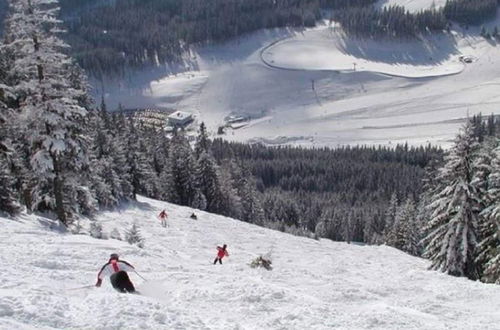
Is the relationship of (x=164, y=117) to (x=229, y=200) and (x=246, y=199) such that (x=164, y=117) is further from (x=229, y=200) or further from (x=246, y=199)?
(x=229, y=200)

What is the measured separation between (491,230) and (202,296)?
757 inches

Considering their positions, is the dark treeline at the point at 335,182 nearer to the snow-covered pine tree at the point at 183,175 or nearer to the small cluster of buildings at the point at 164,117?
the snow-covered pine tree at the point at 183,175

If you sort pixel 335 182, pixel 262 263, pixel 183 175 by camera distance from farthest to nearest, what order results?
pixel 335 182
pixel 183 175
pixel 262 263

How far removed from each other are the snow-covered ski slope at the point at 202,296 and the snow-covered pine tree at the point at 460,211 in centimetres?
704

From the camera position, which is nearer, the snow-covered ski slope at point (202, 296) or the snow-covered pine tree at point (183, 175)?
the snow-covered ski slope at point (202, 296)

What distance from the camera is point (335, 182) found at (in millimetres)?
128250

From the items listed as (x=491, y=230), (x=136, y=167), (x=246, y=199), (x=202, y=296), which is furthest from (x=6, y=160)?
(x=246, y=199)

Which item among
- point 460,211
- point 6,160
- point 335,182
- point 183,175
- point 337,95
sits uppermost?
point 6,160

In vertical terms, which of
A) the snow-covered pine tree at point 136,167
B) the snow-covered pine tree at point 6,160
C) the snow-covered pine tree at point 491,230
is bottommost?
the snow-covered pine tree at point 136,167

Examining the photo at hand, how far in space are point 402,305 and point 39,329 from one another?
11164mm

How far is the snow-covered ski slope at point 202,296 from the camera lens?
41.3ft

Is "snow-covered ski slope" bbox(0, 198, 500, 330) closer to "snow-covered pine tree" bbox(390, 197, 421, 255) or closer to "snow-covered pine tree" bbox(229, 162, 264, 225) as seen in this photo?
"snow-covered pine tree" bbox(390, 197, 421, 255)

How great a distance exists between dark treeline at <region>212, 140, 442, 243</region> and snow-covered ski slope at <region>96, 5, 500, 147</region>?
16.8 metres

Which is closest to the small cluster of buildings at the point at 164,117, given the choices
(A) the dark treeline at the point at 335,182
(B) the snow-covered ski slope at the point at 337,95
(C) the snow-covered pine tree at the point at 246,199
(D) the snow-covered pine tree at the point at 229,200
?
(B) the snow-covered ski slope at the point at 337,95
